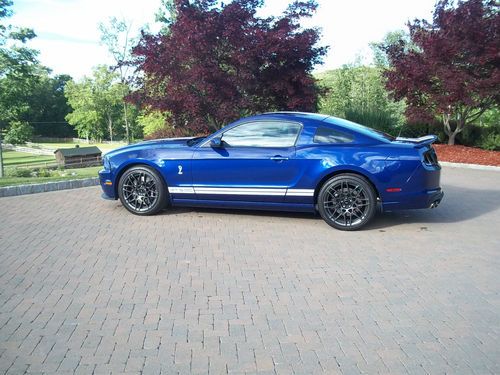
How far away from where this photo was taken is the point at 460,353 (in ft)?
9.69

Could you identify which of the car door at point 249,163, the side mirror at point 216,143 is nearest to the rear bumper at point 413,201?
the car door at point 249,163

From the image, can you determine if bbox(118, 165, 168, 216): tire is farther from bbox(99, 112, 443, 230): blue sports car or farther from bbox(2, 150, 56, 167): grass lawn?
bbox(2, 150, 56, 167): grass lawn

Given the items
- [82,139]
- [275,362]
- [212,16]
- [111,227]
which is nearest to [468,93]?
[212,16]

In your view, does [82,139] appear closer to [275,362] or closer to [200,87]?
[200,87]

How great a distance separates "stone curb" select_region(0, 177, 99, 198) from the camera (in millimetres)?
8422

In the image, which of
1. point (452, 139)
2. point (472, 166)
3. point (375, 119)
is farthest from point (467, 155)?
point (375, 119)

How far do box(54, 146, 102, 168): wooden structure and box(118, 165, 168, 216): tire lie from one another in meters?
26.9

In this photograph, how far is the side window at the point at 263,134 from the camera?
244 inches

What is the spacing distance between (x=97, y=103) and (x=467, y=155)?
4553cm

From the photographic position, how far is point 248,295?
3.89 metres

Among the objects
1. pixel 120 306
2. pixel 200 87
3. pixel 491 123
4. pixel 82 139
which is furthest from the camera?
pixel 82 139

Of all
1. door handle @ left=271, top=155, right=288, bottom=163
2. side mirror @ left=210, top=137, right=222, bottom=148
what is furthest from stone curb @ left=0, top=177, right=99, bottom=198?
door handle @ left=271, top=155, right=288, bottom=163

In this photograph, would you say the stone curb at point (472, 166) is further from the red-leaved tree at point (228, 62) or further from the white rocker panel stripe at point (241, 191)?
the white rocker panel stripe at point (241, 191)

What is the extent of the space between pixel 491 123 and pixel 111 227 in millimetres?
15687
